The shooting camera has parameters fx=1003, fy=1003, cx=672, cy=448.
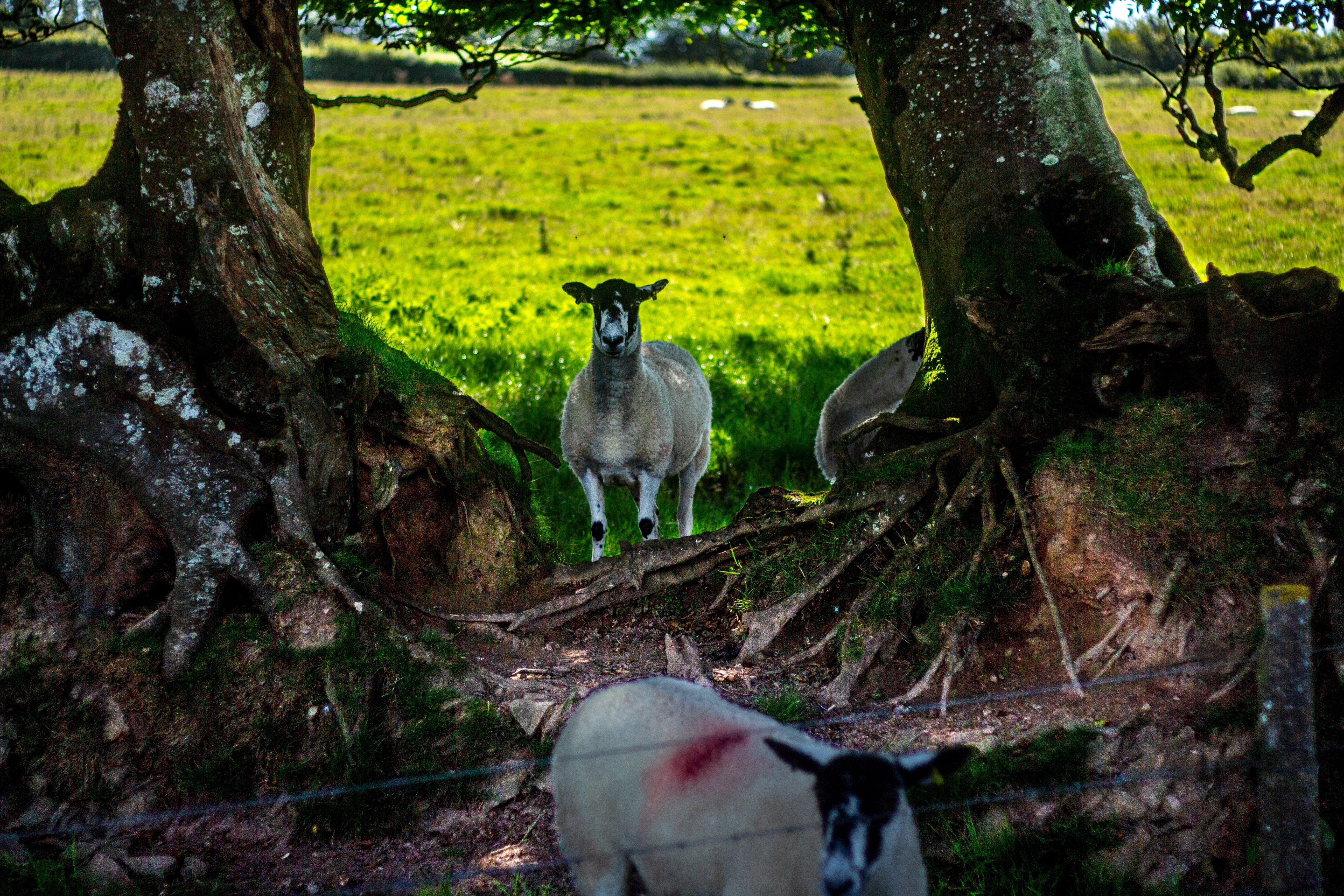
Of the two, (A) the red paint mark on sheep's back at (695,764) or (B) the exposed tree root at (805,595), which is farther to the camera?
(B) the exposed tree root at (805,595)

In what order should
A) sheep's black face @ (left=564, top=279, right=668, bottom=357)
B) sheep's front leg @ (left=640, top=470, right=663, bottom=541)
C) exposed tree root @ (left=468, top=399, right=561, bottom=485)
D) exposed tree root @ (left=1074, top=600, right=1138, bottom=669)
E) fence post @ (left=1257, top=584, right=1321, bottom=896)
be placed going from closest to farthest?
fence post @ (left=1257, top=584, right=1321, bottom=896) < exposed tree root @ (left=1074, top=600, right=1138, bottom=669) < exposed tree root @ (left=468, top=399, right=561, bottom=485) < sheep's black face @ (left=564, top=279, right=668, bottom=357) < sheep's front leg @ (left=640, top=470, right=663, bottom=541)

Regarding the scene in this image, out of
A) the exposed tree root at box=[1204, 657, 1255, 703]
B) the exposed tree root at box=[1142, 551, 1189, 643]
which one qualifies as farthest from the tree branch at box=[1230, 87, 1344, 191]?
the exposed tree root at box=[1204, 657, 1255, 703]

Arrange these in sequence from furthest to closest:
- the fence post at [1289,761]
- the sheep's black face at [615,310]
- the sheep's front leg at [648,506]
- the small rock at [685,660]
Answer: the sheep's front leg at [648,506]
the sheep's black face at [615,310]
the small rock at [685,660]
the fence post at [1289,761]

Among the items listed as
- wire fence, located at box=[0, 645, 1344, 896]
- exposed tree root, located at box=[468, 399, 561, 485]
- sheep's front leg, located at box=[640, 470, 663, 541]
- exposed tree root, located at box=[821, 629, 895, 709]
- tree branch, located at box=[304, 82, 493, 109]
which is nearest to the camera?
wire fence, located at box=[0, 645, 1344, 896]

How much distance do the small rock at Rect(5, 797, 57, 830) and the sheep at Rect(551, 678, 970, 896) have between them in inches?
108

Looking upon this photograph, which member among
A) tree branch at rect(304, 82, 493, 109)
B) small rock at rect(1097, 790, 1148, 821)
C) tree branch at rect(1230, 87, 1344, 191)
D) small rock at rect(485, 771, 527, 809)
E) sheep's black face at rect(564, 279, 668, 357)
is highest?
tree branch at rect(304, 82, 493, 109)

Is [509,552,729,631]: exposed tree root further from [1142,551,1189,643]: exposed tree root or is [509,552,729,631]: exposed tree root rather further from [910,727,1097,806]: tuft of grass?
[1142,551,1189,643]: exposed tree root

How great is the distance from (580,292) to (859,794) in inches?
205

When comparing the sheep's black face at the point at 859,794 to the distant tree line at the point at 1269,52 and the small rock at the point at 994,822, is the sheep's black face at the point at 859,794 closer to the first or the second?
the small rock at the point at 994,822

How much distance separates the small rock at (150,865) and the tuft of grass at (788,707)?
2.73 meters

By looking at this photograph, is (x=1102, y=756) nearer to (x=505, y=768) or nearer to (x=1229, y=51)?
(x=505, y=768)

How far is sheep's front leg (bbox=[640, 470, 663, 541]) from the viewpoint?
25.4 ft

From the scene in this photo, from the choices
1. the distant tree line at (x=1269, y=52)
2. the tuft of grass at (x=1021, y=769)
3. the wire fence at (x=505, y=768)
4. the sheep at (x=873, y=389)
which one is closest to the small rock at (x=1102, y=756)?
the tuft of grass at (x=1021, y=769)

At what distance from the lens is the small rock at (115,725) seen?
→ 4.82 metres
